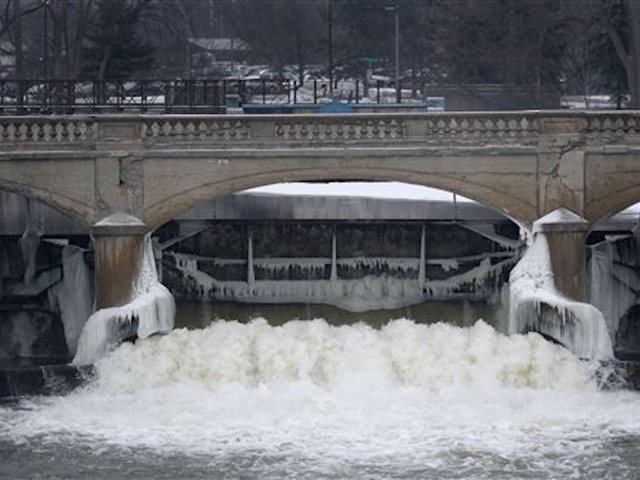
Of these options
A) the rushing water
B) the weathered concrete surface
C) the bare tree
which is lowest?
the rushing water

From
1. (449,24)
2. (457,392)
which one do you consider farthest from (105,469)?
(449,24)

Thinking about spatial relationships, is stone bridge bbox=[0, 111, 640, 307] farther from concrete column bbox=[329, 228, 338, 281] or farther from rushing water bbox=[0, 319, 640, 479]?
concrete column bbox=[329, 228, 338, 281]

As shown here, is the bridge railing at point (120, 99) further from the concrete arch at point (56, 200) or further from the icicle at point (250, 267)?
the concrete arch at point (56, 200)

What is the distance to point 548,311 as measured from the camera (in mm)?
30266

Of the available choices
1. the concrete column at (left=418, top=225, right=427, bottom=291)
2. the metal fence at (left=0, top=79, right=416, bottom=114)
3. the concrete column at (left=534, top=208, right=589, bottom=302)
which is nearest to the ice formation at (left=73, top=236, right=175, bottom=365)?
the concrete column at (left=418, top=225, right=427, bottom=291)

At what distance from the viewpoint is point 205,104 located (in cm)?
4434

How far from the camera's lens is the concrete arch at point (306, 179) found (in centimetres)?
3145

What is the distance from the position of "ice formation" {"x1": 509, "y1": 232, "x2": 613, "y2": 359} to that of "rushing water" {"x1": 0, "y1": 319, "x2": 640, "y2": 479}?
347 mm

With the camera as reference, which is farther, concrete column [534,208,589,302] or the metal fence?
the metal fence

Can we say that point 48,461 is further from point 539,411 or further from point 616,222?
point 616,222

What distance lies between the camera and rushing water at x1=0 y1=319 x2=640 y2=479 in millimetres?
25297

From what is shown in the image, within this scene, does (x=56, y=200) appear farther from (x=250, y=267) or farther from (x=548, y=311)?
(x=548, y=311)

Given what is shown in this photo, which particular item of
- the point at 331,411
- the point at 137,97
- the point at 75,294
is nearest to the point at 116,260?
the point at 75,294

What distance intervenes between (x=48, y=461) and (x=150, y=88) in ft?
117
